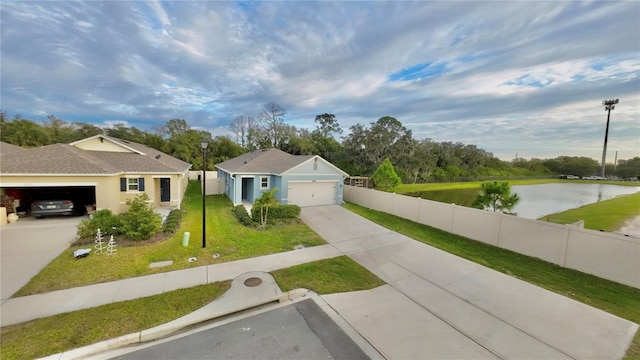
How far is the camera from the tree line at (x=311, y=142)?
118 feet

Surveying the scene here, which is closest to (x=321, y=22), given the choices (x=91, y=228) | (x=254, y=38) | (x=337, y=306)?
(x=254, y=38)

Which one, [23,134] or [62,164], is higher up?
[23,134]

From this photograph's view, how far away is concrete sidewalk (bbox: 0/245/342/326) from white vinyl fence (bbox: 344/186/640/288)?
7.85 metres

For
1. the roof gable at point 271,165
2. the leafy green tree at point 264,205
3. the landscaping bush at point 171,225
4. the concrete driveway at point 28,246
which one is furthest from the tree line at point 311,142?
the concrete driveway at point 28,246

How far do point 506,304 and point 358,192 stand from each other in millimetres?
13738

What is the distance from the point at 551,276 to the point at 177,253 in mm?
12665

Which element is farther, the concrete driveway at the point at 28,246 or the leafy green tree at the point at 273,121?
the leafy green tree at the point at 273,121

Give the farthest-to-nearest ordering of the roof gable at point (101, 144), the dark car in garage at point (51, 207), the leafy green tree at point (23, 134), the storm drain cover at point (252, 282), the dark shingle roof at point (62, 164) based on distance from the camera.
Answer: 1. the leafy green tree at point (23, 134)
2. the roof gable at point (101, 144)
3. the dark car in garage at point (51, 207)
4. the dark shingle roof at point (62, 164)
5. the storm drain cover at point (252, 282)

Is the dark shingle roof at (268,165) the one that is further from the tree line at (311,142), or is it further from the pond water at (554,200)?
the tree line at (311,142)

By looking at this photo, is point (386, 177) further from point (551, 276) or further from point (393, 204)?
point (551, 276)

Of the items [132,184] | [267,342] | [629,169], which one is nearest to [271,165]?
[132,184]

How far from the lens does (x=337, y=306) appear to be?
18.3ft

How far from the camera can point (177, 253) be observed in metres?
8.40

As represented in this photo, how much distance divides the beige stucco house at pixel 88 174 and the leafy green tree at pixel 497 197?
18.6 metres
